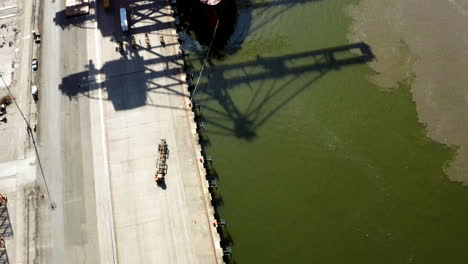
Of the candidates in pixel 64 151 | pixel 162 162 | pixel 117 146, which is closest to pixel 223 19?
pixel 117 146

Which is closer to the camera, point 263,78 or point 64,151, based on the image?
point 64,151

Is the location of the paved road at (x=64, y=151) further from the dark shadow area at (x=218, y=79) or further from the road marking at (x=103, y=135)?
the dark shadow area at (x=218, y=79)

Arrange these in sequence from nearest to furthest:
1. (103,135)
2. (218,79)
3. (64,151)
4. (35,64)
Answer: (64,151) < (103,135) < (35,64) < (218,79)

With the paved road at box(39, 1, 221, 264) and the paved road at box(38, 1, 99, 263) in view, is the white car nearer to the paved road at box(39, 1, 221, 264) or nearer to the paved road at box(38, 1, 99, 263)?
the paved road at box(38, 1, 99, 263)

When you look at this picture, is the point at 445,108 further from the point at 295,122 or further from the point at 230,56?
the point at 230,56

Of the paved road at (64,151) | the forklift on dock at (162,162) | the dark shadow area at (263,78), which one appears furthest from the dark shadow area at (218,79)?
the forklift on dock at (162,162)

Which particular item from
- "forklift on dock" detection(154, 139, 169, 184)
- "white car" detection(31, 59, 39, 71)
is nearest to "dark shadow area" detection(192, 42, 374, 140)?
"forklift on dock" detection(154, 139, 169, 184)

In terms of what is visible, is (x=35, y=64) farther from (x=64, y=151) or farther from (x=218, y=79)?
(x=218, y=79)
